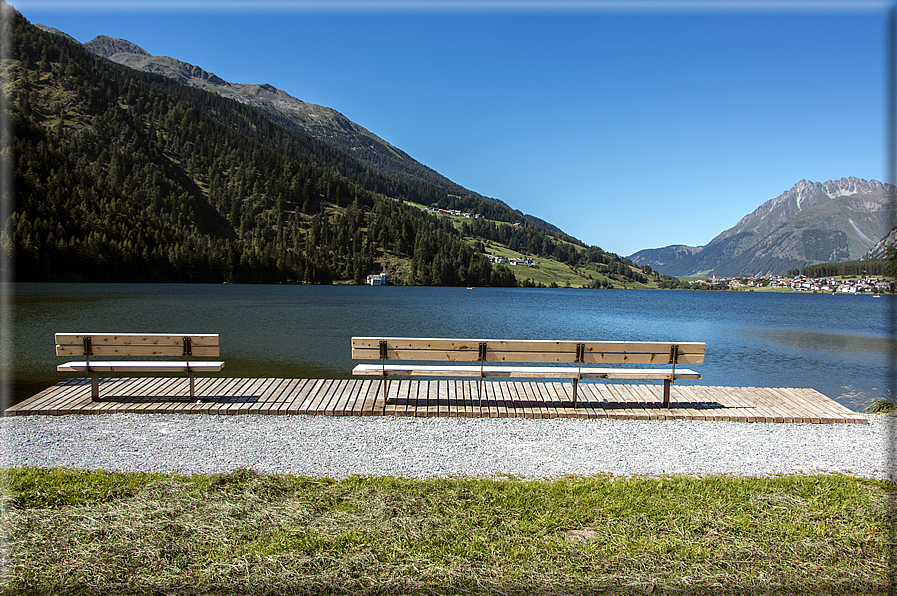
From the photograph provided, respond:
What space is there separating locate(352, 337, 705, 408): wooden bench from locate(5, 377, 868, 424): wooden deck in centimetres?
76

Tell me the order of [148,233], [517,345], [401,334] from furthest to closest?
[148,233] < [401,334] < [517,345]

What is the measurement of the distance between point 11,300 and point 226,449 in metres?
65.3

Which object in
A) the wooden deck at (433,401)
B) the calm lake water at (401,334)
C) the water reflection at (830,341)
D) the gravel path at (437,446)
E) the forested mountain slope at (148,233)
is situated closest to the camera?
the gravel path at (437,446)

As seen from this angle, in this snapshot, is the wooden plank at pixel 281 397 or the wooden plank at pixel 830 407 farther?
the wooden plank at pixel 830 407

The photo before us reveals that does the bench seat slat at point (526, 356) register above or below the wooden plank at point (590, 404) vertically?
above

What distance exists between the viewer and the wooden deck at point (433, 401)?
1052 centimetres

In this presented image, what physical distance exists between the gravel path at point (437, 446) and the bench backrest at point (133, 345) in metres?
1.40

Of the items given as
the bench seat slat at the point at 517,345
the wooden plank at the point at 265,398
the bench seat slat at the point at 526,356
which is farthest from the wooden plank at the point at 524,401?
the wooden plank at the point at 265,398

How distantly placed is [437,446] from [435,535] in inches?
146

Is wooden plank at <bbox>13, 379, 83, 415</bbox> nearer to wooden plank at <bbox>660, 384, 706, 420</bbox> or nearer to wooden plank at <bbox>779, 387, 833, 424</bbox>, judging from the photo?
wooden plank at <bbox>660, 384, 706, 420</bbox>

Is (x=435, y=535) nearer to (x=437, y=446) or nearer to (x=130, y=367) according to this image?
(x=437, y=446)

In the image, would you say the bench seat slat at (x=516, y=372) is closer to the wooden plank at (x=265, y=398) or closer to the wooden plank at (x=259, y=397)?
the wooden plank at (x=265, y=398)

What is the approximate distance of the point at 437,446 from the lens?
8547 mm

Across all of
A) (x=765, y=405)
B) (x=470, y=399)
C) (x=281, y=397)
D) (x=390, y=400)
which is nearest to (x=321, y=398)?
(x=281, y=397)
